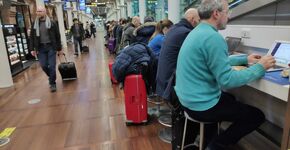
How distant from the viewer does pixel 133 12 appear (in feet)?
43.4

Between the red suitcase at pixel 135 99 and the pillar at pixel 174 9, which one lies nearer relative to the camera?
the red suitcase at pixel 135 99

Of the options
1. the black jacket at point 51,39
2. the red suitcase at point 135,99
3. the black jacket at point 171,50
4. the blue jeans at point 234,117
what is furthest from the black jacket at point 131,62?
the black jacket at point 51,39

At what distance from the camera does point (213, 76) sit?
5.43 ft

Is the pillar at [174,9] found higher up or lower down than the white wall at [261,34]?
higher up

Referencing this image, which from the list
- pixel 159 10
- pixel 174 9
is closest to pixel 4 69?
pixel 174 9

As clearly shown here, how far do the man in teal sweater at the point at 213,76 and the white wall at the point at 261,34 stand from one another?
67 cm

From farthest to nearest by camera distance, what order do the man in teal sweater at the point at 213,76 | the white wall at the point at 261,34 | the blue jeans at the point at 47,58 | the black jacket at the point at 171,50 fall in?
the blue jeans at the point at 47,58
the black jacket at the point at 171,50
the white wall at the point at 261,34
the man in teal sweater at the point at 213,76

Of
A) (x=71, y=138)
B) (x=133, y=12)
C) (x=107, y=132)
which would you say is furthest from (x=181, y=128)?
(x=133, y=12)

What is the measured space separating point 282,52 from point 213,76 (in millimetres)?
747

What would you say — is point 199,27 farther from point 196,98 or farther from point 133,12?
point 133,12

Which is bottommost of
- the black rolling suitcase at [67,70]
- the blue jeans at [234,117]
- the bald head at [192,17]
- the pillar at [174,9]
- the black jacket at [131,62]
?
the black rolling suitcase at [67,70]

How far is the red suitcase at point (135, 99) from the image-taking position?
2.85m

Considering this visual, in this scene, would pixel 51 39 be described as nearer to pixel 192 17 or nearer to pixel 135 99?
pixel 135 99

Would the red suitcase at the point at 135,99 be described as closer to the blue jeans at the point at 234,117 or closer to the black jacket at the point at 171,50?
the black jacket at the point at 171,50
